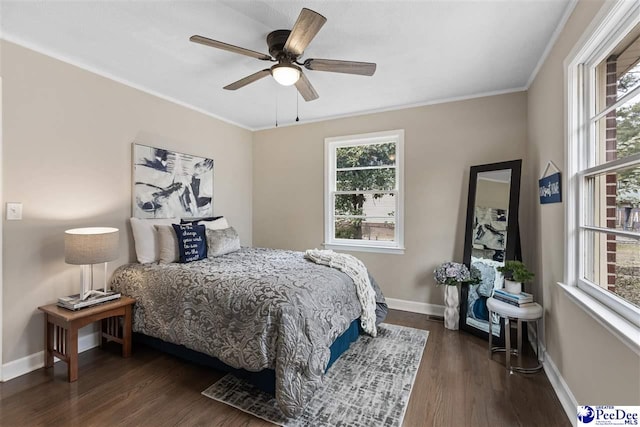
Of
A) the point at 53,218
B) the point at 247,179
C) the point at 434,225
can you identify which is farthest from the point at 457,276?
the point at 53,218

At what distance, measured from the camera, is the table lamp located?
2.29 metres

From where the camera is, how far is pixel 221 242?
327 centimetres

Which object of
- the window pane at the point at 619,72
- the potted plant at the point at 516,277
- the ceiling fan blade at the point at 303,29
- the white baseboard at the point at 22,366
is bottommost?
the white baseboard at the point at 22,366

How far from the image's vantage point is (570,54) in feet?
6.15

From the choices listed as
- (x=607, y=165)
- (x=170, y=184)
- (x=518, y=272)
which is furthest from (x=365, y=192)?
(x=607, y=165)

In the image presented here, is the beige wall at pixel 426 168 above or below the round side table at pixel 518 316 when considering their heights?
above

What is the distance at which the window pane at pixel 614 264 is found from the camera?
1362 millimetres

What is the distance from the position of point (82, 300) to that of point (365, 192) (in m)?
3.25

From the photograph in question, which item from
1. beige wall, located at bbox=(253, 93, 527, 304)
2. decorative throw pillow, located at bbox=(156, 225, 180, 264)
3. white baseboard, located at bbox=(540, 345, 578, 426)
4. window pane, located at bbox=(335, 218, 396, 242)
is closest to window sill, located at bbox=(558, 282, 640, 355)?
white baseboard, located at bbox=(540, 345, 578, 426)

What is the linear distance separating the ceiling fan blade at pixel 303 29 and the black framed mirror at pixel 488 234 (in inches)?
93.7

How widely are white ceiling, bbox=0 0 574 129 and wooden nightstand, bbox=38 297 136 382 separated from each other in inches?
84.5

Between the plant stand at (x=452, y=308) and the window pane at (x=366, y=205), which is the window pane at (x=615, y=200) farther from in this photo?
the window pane at (x=366, y=205)

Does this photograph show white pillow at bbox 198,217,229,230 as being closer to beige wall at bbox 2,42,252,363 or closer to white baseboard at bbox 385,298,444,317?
beige wall at bbox 2,42,252,363

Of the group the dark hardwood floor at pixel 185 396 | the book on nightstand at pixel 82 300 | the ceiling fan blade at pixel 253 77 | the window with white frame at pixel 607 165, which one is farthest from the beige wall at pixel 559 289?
the book on nightstand at pixel 82 300
